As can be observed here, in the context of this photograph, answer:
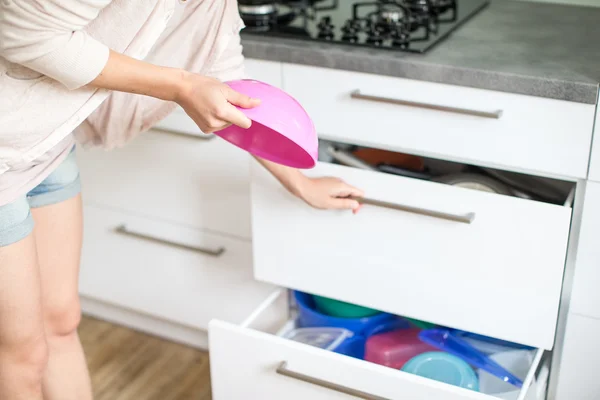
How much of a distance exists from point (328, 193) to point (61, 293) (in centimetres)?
50

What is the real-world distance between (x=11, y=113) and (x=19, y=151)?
0.06 m

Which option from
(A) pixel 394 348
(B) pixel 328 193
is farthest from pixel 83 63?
(A) pixel 394 348

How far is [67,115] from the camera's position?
118cm

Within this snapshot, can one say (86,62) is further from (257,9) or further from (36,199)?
(257,9)

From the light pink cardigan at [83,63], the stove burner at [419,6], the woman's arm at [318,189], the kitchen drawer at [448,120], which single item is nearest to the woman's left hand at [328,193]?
the woman's arm at [318,189]

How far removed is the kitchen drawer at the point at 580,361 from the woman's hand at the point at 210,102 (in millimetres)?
710

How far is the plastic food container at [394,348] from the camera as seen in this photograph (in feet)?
5.20

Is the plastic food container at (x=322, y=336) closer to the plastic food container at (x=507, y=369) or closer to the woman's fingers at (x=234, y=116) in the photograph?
the plastic food container at (x=507, y=369)

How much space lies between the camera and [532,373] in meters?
1.39

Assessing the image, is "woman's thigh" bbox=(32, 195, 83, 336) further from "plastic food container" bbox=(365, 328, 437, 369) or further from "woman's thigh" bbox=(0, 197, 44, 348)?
"plastic food container" bbox=(365, 328, 437, 369)

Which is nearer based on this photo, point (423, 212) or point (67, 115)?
point (67, 115)

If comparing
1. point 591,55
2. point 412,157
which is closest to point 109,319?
point 412,157

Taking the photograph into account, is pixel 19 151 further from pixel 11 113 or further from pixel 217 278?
pixel 217 278

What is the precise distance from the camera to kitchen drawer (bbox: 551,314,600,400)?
142 centimetres
